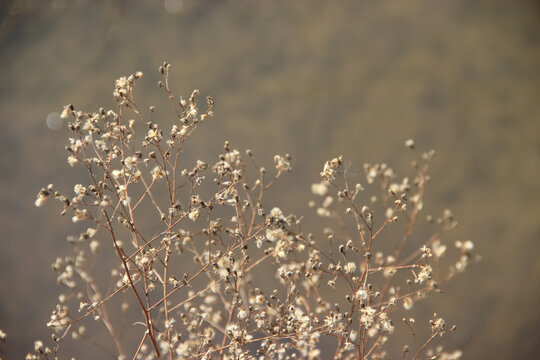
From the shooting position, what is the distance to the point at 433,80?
2066 millimetres

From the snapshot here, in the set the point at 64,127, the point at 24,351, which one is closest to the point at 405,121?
the point at 64,127

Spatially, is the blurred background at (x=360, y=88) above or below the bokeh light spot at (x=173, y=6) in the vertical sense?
below

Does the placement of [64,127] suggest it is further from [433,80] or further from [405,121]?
[433,80]

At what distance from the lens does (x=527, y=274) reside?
2090 mm

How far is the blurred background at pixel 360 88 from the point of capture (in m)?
2.06

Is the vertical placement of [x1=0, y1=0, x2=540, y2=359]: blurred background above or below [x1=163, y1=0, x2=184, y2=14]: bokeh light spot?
below

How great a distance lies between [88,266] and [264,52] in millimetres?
1202

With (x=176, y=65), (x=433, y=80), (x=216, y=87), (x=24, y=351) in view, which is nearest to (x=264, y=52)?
(x=216, y=87)

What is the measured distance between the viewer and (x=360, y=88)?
2066 mm

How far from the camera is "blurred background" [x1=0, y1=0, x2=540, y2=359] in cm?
206

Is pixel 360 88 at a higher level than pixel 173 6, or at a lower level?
lower

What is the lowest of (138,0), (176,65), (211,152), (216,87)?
(211,152)

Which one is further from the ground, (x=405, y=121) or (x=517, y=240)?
(x=405, y=121)

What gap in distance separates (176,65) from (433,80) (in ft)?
3.69
